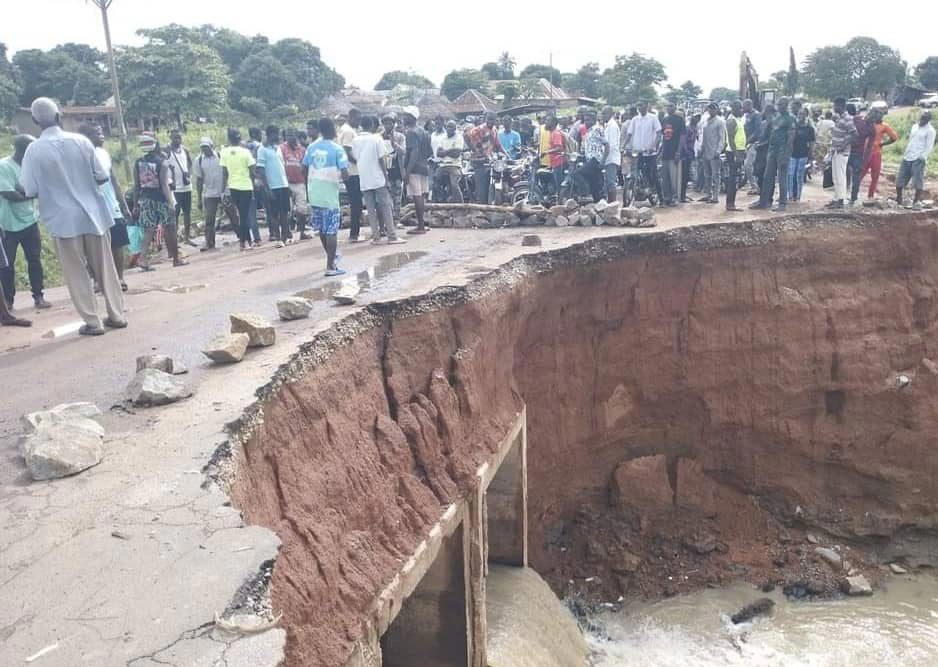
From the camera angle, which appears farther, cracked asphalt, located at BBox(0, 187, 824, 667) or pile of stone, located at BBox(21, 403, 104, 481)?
pile of stone, located at BBox(21, 403, 104, 481)

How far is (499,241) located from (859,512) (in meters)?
6.66

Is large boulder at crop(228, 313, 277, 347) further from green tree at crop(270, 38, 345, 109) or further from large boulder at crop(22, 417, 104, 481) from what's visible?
green tree at crop(270, 38, 345, 109)

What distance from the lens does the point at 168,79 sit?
91.1 feet

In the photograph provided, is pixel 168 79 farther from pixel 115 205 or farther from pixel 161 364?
pixel 161 364

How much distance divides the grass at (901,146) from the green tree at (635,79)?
10.0 meters

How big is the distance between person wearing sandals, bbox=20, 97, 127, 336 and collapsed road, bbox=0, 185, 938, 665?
0.69 meters

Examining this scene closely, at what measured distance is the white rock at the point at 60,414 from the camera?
460 centimetres

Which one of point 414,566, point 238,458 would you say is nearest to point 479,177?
point 414,566

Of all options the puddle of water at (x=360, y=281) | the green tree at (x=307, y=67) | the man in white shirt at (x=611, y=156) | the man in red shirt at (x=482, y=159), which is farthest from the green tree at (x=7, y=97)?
the puddle of water at (x=360, y=281)

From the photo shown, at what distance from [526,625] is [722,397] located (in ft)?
15.6

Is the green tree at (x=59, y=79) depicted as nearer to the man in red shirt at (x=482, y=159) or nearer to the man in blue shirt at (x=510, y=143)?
the man in blue shirt at (x=510, y=143)

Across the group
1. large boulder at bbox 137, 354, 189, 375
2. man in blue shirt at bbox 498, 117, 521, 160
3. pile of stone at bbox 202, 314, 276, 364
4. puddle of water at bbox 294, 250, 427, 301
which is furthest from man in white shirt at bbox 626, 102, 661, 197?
large boulder at bbox 137, 354, 189, 375

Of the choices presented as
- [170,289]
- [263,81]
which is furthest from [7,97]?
[170,289]

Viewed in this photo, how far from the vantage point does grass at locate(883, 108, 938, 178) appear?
67.3 ft
